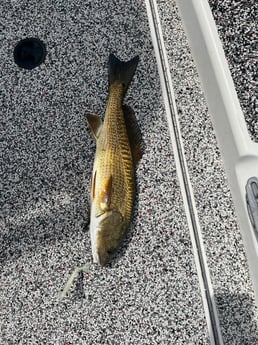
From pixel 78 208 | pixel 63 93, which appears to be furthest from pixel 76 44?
pixel 78 208

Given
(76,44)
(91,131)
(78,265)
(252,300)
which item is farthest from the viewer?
(76,44)

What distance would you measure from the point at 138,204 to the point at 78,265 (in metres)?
0.23

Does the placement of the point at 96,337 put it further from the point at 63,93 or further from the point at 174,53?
the point at 174,53

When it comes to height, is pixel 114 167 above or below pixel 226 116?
below

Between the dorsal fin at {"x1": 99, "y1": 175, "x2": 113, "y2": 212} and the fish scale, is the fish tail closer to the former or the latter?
the fish scale

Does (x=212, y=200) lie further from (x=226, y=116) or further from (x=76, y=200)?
(x=76, y=200)

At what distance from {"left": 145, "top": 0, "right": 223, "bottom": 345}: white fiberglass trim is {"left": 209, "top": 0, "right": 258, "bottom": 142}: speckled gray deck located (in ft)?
0.89

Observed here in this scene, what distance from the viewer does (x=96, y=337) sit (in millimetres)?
1214

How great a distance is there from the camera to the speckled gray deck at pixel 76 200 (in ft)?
4.02

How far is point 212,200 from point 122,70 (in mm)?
483

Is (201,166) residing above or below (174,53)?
below

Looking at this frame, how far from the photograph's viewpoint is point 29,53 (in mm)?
1562

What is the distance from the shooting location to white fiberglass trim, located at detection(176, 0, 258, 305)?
3.65 ft

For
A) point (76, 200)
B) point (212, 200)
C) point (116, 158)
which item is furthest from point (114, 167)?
point (212, 200)
